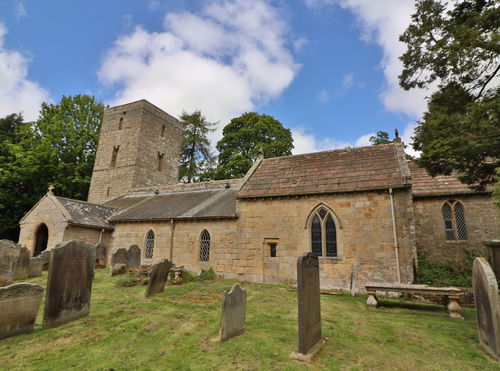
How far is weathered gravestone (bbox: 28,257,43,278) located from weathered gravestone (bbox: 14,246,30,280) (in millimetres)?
256

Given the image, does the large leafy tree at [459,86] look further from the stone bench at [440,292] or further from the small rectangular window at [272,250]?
the small rectangular window at [272,250]

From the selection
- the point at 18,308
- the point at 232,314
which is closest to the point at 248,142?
the point at 232,314

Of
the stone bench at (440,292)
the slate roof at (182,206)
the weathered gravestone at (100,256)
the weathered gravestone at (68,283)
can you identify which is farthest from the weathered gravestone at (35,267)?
the stone bench at (440,292)

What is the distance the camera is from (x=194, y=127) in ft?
131

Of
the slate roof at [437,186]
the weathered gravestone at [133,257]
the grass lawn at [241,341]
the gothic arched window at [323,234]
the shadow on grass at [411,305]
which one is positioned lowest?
the grass lawn at [241,341]

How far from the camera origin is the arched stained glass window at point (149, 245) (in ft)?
56.0

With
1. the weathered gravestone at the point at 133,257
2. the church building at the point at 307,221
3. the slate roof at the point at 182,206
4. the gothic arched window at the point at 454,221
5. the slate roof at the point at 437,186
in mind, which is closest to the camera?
the church building at the point at 307,221

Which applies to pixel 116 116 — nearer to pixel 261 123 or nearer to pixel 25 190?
pixel 25 190

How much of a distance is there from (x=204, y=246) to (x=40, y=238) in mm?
12548

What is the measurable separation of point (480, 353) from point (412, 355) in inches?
51.5

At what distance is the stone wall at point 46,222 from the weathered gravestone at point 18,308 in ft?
39.8

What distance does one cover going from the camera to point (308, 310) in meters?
5.30

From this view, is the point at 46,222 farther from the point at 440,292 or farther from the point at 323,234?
the point at 440,292

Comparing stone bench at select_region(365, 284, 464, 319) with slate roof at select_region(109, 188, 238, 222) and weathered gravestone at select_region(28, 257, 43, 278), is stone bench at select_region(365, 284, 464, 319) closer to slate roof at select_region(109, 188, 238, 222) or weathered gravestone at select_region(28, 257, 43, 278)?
slate roof at select_region(109, 188, 238, 222)
